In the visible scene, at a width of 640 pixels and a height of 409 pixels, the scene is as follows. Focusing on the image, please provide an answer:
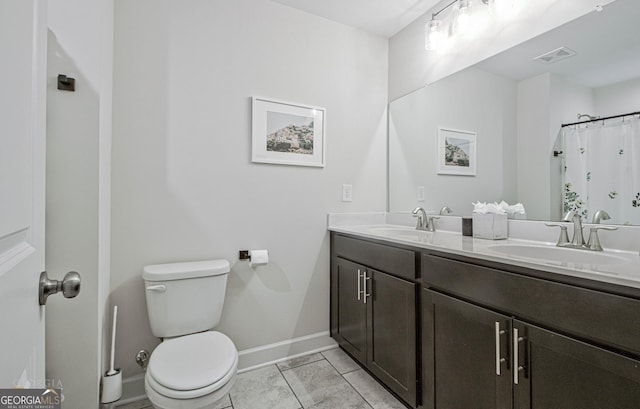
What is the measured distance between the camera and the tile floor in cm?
163

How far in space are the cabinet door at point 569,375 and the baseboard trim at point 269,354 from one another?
1423mm

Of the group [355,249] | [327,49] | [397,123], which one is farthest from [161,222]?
[397,123]

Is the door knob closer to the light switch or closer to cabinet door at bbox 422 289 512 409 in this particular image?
cabinet door at bbox 422 289 512 409

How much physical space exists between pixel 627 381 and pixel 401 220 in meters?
1.67

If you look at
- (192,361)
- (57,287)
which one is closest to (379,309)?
(192,361)

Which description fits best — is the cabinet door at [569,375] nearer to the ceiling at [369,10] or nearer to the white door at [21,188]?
the white door at [21,188]

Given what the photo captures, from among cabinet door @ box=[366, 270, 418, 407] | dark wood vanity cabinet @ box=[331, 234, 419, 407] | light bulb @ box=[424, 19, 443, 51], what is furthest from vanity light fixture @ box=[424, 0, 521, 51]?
cabinet door @ box=[366, 270, 418, 407]

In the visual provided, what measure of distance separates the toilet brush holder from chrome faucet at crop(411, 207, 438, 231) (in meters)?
1.96

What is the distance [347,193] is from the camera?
2.37 metres

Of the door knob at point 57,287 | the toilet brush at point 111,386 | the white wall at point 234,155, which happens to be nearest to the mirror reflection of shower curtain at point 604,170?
the white wall at point 234,155

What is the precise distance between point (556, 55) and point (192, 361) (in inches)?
90.7

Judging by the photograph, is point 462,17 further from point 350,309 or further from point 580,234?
point 350,309

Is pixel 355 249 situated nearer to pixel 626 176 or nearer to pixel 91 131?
pixel 626 176

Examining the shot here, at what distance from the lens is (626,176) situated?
4.22 ft
